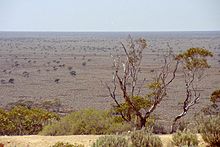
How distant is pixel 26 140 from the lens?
13609 mm

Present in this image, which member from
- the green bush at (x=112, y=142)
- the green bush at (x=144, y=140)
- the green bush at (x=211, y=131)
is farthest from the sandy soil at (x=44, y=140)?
the green bush at (x=112, y=142)

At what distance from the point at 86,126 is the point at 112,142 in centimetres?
696

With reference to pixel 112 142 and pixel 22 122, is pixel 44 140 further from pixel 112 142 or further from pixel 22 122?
pixel 22 122

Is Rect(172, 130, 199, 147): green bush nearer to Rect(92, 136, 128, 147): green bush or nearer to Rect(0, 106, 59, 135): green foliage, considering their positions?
Rect(92, 136, 128, 147): green bush

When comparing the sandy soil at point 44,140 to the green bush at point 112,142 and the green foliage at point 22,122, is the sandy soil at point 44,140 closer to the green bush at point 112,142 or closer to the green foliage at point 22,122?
the green bush at point 112,142

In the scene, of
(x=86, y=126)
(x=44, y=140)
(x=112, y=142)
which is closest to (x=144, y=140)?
(x=112, y=142)

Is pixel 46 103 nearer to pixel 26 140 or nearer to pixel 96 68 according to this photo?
pixel 26 140

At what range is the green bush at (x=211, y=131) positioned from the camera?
1149 centimetres

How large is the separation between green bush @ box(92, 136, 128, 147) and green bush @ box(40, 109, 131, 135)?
20.5ft

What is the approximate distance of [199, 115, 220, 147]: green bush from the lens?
1149 cm

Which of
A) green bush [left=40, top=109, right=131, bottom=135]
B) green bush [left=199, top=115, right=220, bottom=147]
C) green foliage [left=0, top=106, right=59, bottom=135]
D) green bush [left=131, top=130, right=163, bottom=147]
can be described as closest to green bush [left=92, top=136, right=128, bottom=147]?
green bush [left=131, top=130, right=163, bottom=147]

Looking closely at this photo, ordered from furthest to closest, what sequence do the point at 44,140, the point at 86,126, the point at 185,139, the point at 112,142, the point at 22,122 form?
the point at 22,122
the point at 86,126
the point at 44,140
the point at 185,139
the point at 112,142

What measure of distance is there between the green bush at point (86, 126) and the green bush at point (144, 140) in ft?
16.7

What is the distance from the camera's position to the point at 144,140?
11.4 m
